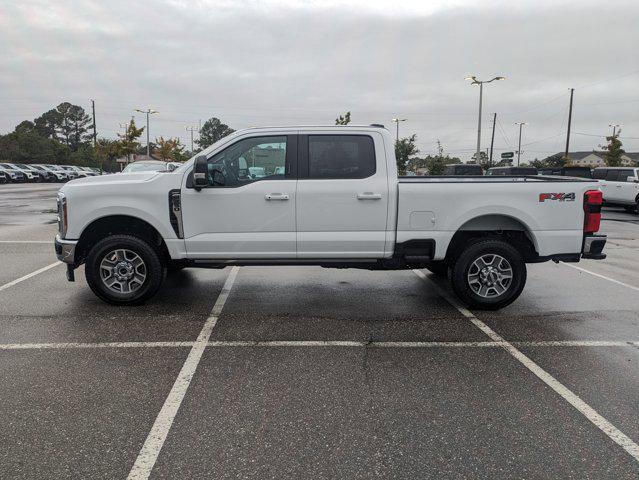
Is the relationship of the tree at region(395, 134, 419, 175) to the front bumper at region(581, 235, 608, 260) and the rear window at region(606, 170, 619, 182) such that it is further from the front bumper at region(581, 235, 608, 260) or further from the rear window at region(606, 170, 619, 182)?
the front bumper at region(581, 235, 608, 260)

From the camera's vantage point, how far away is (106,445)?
Answer: 310 centimetres

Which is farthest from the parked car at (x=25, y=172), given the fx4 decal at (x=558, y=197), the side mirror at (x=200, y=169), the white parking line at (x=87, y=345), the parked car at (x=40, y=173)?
the fx4 decal at (x=558, y=197)

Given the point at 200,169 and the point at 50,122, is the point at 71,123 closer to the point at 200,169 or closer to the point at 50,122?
the point at 50,122

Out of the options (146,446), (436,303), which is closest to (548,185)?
(436,303)

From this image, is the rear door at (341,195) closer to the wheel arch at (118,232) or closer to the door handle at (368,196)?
the door handle at (368,196)

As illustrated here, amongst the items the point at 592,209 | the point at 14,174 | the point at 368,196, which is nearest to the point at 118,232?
the point at 368,196

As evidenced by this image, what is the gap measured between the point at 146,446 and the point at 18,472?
2.18 feet

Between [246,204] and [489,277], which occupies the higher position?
[246,204]

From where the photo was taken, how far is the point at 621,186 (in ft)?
68.3

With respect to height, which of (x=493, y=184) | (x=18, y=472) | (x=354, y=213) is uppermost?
(x=493, y=184)

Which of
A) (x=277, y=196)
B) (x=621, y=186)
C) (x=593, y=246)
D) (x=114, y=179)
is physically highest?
(x=114, y=179)

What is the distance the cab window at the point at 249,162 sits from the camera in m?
5.78

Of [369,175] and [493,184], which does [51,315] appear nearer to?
[369,175]

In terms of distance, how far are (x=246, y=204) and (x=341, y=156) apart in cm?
120
